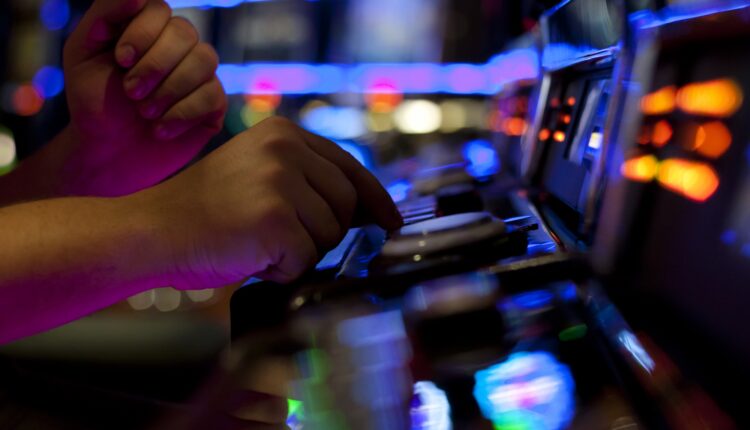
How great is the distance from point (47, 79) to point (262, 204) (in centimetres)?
410

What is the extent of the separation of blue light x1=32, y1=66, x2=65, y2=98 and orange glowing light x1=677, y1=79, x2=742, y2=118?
4.22 metres

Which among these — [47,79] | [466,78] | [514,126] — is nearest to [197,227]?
[514,126]

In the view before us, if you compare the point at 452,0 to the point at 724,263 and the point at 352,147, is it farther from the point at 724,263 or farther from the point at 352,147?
the point at 724,263

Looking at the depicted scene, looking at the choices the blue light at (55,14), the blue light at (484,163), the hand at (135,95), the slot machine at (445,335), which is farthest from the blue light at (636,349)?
the blue light at (55,14)

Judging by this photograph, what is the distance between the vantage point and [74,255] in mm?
615

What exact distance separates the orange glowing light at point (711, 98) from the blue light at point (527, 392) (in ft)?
0.84

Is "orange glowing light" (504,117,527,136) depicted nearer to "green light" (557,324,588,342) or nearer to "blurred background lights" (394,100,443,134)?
"green light" (557,324,588,342)

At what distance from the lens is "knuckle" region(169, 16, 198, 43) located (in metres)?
0.90

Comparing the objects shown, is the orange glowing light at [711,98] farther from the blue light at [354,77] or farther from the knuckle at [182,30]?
the blue light at [354,77]

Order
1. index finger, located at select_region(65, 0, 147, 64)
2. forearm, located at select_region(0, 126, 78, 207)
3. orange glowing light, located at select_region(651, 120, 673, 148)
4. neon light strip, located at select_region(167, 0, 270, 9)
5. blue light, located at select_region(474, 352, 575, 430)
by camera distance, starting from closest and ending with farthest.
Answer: blue light, located at select_region(474, 352, 575, 430) < orange glowing light, located at select_region(651, 120, 673, 148) < index finger, located at select_region(65, 0, 147, 64) < forearm, located at select_region(0, 126, 78, 207) < neon light strip, located at select_region(167, 0, 270, 9)

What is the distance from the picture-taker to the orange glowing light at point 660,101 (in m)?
0.56

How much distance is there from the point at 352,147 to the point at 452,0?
41.9 inches

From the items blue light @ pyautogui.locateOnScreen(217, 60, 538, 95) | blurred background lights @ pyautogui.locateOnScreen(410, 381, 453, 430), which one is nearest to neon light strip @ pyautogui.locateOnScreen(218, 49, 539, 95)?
blue light @ pyautogui.locateOnScreen(217, 60, 538, 95)

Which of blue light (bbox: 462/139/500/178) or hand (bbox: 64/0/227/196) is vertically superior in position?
hand (bbox: 64/0/227/196)
